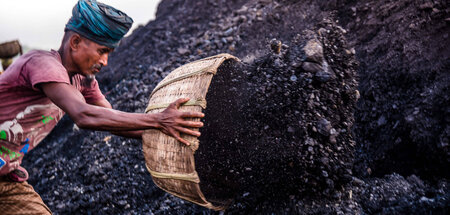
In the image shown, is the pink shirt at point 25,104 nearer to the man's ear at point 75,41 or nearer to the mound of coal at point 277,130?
the man's ear at point 75,41

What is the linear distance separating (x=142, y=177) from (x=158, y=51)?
2143mm

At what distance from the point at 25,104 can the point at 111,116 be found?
0.55 metres

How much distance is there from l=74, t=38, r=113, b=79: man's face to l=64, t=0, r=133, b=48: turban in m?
0.03

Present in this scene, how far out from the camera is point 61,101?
1661 mm

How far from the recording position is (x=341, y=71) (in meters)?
2.61

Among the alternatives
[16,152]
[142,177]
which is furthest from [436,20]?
[16,152]

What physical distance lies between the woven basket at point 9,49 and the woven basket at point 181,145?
3.51 metres

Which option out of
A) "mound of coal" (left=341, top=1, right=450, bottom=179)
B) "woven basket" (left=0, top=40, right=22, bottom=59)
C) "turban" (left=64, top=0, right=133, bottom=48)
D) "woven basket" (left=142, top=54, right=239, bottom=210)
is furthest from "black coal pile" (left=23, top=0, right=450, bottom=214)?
"woven basket" (left=0, top=40, right=22, bottom=59)

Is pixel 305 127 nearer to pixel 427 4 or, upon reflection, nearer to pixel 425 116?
pixel 425 116

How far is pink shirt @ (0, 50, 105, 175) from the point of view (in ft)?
5.57

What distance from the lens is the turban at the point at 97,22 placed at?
185 cm

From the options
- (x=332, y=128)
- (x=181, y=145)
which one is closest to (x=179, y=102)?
(x=181, y=145)

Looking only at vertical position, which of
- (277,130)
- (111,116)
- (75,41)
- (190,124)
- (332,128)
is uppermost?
(75,41)

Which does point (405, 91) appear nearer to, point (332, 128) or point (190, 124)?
point (332, 128)
